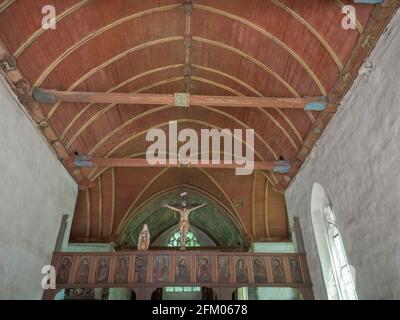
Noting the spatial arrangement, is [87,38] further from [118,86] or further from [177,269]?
[177,269]

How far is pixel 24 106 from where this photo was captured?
8195 mm

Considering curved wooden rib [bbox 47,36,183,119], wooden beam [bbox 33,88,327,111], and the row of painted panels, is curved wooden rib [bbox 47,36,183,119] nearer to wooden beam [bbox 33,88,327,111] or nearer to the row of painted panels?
wooden beam [bbox 33,88,327,111]

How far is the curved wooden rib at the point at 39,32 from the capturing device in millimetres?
7395

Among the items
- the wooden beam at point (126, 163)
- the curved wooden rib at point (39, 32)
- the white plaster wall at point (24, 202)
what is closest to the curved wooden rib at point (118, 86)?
the white plaster wall at point (24, 202)

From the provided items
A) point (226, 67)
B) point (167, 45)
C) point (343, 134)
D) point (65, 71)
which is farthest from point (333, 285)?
point (65, 71)

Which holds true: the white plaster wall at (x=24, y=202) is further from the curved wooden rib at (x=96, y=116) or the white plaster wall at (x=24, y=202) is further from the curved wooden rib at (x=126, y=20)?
the curved wooden rib at (x=126, y=20)

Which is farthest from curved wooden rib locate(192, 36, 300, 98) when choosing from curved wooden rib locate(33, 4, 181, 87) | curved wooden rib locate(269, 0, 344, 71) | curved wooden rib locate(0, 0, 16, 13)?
curved wooden rib locate(0, 0, 16, 13)

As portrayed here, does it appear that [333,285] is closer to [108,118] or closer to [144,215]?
[108,118]

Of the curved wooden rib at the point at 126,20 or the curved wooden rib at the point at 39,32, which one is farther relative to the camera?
the curved wooden rib at the point at 126,20

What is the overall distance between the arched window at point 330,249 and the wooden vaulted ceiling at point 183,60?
1.71m

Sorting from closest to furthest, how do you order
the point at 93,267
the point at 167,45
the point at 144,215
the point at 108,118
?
the point at 167,45, the point at 93,267, the point at 108,118, the point at 144,215

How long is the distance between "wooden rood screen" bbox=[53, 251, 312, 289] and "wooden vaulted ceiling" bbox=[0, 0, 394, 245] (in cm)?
314

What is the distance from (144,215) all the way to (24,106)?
1317 centimetres

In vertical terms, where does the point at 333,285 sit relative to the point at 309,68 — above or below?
below
